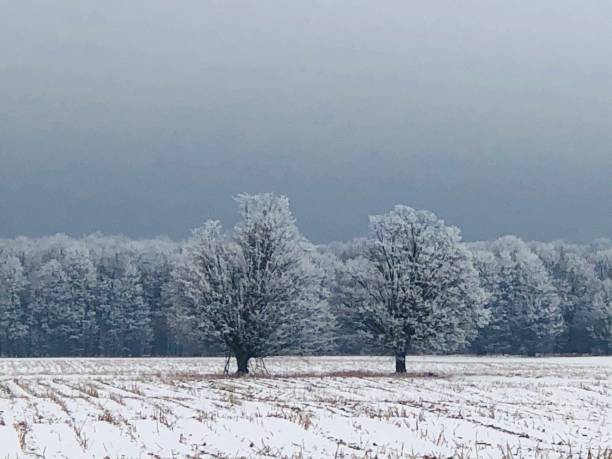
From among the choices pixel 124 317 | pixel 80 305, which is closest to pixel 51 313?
pixel 80 305

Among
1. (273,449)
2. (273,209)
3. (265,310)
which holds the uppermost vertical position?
(273,209)

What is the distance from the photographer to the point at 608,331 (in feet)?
330

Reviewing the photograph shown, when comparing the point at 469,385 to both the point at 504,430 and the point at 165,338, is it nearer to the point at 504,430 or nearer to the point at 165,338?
the point at 504,430

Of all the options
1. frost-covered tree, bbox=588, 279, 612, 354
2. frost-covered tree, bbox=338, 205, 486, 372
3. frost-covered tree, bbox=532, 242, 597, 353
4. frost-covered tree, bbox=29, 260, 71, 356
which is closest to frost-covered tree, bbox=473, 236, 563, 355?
frost-covered tree, bbox=532, 242, 597, 353

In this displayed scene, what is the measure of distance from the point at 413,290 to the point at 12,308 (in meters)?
70.5

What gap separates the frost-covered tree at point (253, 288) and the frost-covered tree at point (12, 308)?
64345 millimetres

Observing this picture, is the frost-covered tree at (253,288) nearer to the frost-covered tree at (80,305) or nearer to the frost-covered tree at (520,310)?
the frost-covered tree at (520,310)

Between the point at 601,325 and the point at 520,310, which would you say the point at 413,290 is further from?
the point at 601,325

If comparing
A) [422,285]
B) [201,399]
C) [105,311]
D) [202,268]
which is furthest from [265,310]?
[105,311]

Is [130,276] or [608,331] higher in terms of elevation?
[130,276]

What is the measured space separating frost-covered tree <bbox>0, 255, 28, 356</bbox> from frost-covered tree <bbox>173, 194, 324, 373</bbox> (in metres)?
64.3

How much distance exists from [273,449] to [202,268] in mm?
29793

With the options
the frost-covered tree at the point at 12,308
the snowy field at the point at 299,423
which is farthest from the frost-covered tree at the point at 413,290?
the frost-covered tree at the point at 12,308

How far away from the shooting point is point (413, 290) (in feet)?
152
